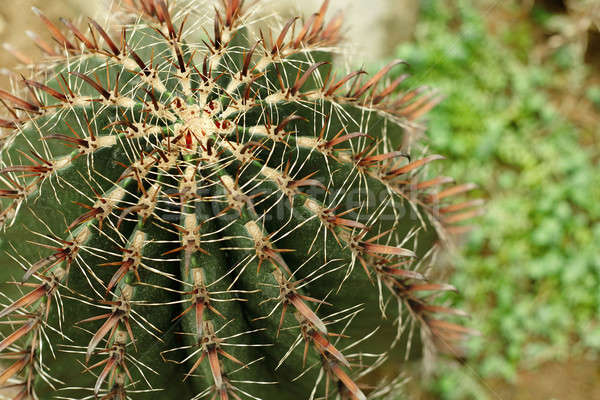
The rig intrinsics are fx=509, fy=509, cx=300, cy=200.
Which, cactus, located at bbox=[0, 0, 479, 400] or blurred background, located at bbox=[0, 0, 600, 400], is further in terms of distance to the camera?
blurred background, located at bbox=[0, 0, 600, 400]

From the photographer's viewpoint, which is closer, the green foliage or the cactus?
the cactus

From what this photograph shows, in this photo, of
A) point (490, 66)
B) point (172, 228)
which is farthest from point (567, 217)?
point (172, 228)

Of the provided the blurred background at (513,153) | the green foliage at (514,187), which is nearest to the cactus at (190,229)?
→ the blurred background at (513,153)

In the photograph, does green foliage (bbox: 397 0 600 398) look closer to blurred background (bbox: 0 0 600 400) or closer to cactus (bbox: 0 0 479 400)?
blurred background (bbox: 0 0 600 400)

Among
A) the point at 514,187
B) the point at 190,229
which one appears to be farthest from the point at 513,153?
the point at 190,229

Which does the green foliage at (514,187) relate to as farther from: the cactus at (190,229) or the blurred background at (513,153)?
the cactus at (190,229)

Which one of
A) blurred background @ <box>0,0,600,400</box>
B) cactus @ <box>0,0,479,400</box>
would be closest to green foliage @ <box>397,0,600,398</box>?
blurred background @ <box>0,0,600,400</box>

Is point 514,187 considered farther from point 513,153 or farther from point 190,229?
point 190,229
